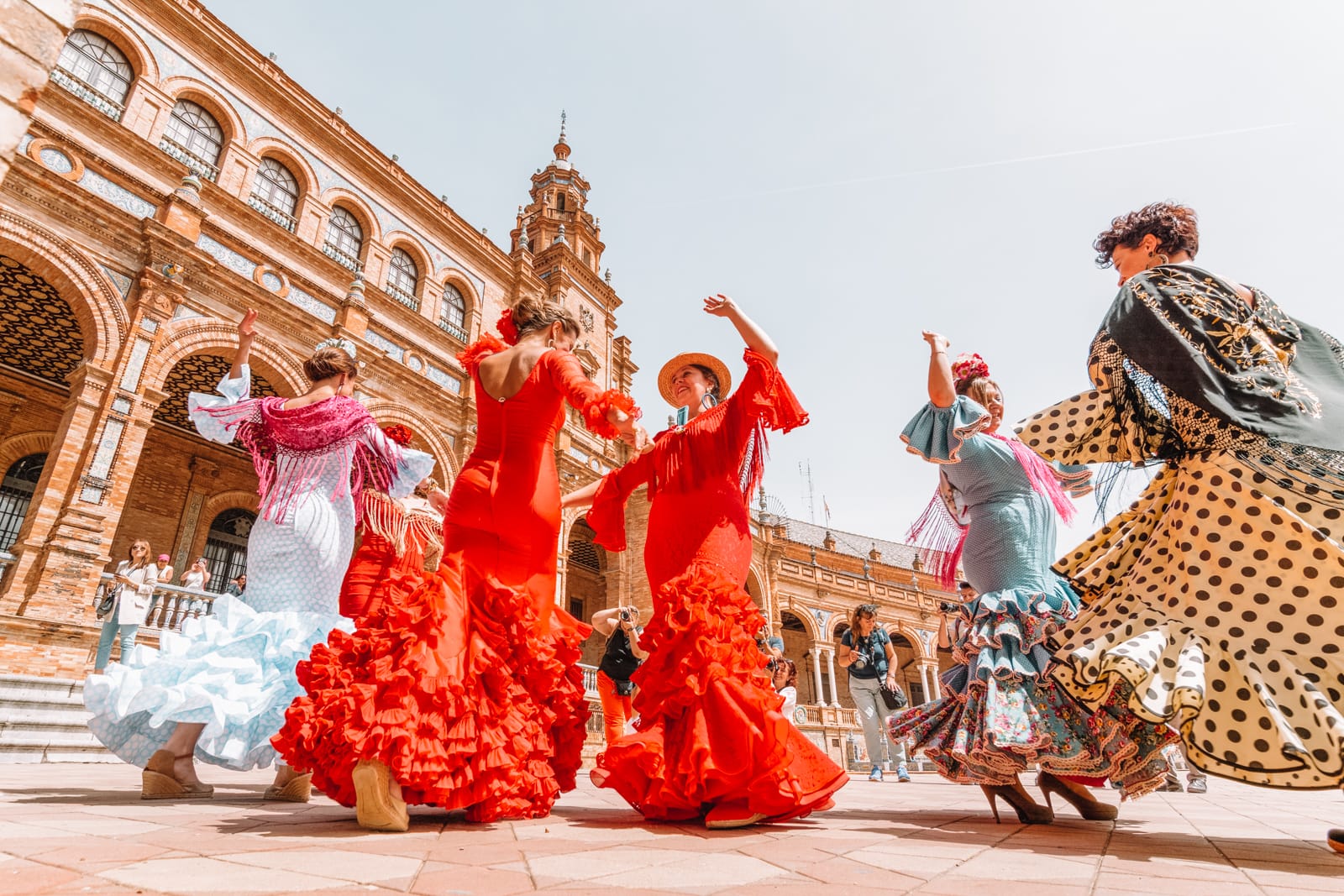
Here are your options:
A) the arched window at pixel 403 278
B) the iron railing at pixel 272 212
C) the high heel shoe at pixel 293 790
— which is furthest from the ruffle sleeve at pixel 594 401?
the arched window at pixel 403 278

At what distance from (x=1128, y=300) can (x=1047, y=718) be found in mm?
1442

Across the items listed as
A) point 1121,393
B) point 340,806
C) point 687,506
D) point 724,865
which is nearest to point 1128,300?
point 1121,393

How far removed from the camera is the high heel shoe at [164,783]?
8.68ft

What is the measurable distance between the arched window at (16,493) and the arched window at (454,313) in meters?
7.99

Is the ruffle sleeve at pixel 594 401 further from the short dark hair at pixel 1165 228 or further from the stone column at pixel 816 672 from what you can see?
the stone column at pixel 816 672

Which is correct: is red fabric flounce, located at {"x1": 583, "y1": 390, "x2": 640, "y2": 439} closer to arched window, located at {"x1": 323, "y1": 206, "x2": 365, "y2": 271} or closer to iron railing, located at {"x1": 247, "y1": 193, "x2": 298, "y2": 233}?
iron railing, located at {"x1": 247, "y1": 193, "x2": 298, "y2": 233}

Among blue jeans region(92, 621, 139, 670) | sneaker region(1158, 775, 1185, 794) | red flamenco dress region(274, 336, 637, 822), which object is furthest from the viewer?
blue jeans region(92, 621, 139, 670)

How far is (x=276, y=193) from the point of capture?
13.9m

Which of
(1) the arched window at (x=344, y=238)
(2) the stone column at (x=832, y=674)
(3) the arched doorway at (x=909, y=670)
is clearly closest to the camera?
(1) the arched window at (x=344, y=238)

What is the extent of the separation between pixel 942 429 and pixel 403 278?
15.9 metres

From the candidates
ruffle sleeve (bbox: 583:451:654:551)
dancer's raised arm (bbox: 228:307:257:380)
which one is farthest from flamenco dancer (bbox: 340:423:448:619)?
ruffle sleeve (bbox: 583:451:654:551)

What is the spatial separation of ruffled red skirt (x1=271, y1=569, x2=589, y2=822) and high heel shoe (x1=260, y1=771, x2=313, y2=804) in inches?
36.2

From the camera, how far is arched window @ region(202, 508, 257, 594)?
547 inches

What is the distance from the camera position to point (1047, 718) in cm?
230
